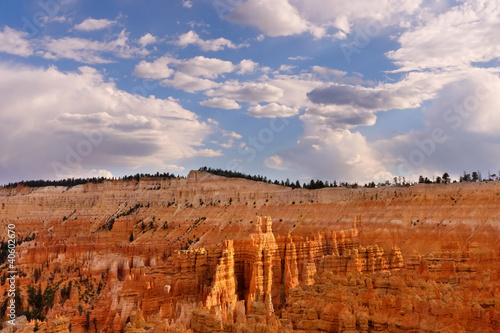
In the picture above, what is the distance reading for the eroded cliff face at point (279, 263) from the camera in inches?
673

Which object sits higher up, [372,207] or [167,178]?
[167,178]

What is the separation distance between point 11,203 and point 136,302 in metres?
103

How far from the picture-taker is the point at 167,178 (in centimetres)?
12512

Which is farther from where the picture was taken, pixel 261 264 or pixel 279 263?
pixel 279 263

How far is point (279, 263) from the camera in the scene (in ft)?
136

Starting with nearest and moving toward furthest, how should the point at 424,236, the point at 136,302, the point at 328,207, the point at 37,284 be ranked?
the point at 136,302 → the point at 424,236 → the point at 37,284 → the point at 328,207

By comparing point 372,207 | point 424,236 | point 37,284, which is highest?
point 372,207

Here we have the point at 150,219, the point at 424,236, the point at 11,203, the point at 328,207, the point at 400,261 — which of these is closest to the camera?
the point at 400,261

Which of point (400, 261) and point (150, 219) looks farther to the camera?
point (150, 219)

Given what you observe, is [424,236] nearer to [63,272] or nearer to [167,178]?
[63,272]

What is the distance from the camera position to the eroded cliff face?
17.1 metres

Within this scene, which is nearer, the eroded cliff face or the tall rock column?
the eroded cliff face

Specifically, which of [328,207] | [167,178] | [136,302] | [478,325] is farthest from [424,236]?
[167,178]

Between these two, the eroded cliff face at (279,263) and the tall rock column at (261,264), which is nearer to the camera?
the eroded cliff face at (279,263)
